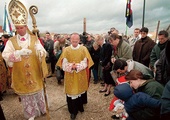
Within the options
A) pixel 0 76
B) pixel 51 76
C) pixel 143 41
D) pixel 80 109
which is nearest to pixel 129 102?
pixel 80 109

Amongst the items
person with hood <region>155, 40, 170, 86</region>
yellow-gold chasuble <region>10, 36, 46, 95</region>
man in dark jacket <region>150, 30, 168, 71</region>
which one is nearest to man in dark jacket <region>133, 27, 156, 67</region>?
man in dark jacket <region>150, 30, 168, 71</region>

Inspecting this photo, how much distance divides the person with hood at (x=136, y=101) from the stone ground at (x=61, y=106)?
1.66 meters

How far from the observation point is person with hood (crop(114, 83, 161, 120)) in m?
2.01

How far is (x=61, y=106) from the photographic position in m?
4.49

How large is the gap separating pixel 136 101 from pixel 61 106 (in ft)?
9.33

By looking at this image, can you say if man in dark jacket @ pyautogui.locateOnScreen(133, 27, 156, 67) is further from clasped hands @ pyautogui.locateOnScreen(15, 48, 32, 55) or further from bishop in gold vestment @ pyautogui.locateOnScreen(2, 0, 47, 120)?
clasped hands @ pyautogui.locateOnScreen(15, 48, 32, 55)

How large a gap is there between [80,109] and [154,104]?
7.86ft

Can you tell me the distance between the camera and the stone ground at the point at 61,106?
391cm

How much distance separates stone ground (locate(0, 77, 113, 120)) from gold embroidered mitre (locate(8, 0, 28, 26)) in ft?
7.45

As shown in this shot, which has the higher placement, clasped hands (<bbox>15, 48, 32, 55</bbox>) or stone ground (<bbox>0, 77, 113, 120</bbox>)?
clasped hands (<bbox>15, 48, 32, 55</bbox>)

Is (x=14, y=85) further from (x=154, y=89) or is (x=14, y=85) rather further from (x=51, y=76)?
(x=51, y=76)

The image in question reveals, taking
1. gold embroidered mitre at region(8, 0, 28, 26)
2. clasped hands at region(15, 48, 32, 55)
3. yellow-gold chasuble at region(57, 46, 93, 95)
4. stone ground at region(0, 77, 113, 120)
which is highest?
gold embroidered mitre at region(8, 0, 28, 26)

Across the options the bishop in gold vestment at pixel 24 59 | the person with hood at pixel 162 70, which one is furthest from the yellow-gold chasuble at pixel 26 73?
→ the person with hood at pixel 162 70

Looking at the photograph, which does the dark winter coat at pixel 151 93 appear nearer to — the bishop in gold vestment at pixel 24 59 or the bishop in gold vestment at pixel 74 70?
the bishop in gold vestment at pixel 74 70
